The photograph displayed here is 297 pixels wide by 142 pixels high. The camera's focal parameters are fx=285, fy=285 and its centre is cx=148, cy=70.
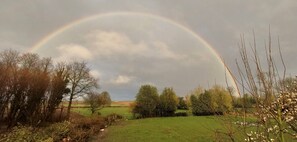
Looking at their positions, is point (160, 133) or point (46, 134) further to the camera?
point (160, 133)

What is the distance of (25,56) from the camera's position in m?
37.5

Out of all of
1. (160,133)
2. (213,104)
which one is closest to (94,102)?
(160,133)

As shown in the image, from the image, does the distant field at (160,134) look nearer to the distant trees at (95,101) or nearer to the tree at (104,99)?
the distant trees at (95,101)

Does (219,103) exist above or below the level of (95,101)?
below

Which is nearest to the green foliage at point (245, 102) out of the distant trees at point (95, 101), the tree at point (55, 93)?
the tree at point (55, 93)

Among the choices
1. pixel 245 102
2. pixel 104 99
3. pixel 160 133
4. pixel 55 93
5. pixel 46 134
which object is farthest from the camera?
pixel 104 99

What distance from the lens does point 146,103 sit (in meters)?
70.7

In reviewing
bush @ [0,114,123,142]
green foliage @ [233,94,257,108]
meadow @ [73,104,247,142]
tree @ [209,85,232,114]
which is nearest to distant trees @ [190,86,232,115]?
tree @ [209,85,232,114]

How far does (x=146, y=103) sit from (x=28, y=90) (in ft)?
140

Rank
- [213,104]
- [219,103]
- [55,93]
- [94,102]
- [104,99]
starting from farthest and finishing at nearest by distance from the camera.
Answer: [104,99], [94,102], [55,93], [213,104], [219,103]

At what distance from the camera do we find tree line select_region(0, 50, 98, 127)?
89.9 ft

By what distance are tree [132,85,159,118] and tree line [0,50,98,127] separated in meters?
33.1

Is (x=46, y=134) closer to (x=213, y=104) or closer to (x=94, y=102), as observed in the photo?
(x=213, y=104)

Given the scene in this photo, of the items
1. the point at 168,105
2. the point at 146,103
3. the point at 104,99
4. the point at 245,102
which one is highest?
the point at 104,99
